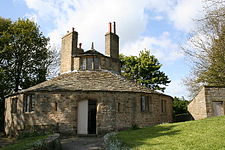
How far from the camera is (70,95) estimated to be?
56.0 ft

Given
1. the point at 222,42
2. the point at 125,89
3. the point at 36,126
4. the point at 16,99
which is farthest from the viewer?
the point at 222,42

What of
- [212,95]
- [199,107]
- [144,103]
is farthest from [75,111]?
[212,95]

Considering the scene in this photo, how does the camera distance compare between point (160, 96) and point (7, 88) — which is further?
point (7, 88)

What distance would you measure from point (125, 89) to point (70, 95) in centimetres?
457

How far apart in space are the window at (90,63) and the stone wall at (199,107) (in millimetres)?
10240

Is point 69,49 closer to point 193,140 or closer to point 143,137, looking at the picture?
point 143,137

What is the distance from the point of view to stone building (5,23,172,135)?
661 inches

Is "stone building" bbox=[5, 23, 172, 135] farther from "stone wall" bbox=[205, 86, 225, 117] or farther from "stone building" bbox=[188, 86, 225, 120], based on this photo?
"stone wall" bbox=[205, 86, 225, 117]

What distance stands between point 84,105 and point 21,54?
14.8 meters

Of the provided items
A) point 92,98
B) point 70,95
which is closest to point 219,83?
point 92,98

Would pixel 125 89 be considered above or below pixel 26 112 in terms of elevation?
above

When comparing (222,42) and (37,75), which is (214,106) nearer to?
(222,42)

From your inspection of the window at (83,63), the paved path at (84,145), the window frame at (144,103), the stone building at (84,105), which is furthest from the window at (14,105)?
the window frame at (144,103)

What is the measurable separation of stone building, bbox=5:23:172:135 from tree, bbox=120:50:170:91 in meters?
13.1
